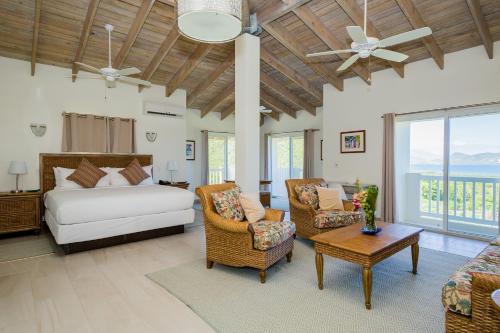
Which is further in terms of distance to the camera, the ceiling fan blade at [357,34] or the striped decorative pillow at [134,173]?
the striped decorative pillow at [134,173]

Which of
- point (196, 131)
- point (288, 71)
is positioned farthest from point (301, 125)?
point (196, 131)

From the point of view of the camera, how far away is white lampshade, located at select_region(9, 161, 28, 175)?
4743 mm

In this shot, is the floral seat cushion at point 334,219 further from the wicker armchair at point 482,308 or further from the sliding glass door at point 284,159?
the sliding glass door at point 284,159

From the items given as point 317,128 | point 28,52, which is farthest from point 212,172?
point 28,52

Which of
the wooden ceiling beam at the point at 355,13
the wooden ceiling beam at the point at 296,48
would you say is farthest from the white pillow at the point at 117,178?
the wooden ceiling beam at the point at 355,13

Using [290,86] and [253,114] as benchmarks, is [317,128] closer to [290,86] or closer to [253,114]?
[290,86]

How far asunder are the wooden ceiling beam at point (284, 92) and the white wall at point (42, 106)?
2812 millimetres

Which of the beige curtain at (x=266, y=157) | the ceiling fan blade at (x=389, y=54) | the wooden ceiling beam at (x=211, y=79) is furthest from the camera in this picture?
the beige curtain at (x=266, y=157)

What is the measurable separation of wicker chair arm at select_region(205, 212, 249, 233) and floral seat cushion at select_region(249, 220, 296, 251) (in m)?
0.09

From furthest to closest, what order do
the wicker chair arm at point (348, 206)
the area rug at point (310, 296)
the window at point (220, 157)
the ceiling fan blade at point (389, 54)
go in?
the window at point (220, 157) → the wicker chair arm at point (348, 206) → the ceiling fan blade at point (389, 54) → the area rug at point (310, 296)

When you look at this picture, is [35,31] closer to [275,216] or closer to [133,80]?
[133,80]

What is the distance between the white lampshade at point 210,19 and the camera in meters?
1.97

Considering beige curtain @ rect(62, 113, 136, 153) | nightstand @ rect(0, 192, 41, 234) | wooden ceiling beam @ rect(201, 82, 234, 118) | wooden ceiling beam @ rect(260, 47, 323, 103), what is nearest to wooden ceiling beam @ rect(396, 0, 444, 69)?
wooden ceiling beam @ rect(260, 47, 323, 103)

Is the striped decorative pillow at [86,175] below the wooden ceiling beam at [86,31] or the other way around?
below
